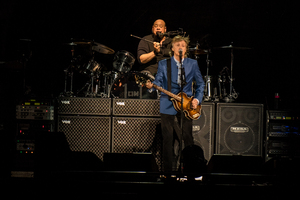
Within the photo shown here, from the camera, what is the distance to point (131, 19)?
28.5ft

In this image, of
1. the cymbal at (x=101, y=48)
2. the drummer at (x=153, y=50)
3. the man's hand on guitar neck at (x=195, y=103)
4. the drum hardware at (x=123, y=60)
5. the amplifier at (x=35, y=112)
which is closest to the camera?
the man's hand on guitar neck at (x=195, y=103)

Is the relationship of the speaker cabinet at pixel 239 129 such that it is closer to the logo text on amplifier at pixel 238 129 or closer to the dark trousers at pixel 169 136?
the logo text on amplifier at pixel 238 129

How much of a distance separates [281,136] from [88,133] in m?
3.87

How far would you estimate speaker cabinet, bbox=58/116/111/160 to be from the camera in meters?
5.73

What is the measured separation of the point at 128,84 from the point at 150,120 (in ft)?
3.42

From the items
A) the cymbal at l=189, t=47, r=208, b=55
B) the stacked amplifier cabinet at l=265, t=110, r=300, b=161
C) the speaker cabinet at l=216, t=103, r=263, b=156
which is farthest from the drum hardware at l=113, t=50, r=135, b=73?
the stacked amplifier cabinet at l=265, t=110, r=300, b=161

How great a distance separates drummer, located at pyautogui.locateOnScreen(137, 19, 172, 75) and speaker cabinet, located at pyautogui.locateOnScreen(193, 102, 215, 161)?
1526mm

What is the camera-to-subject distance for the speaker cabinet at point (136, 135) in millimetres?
5648

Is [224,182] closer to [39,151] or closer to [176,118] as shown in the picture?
[176,118]

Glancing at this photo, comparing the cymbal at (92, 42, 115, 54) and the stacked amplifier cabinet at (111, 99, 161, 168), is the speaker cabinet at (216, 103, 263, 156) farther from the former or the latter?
the cymbal at (92, 42, 115, 54)

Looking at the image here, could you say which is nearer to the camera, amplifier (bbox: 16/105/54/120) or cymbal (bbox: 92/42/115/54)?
amplifier (bbox: 16/105/54/120)

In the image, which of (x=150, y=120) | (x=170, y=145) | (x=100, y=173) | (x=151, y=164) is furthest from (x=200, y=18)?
(x=100, y=173)

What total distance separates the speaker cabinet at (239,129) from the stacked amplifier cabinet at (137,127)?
1.26 metres

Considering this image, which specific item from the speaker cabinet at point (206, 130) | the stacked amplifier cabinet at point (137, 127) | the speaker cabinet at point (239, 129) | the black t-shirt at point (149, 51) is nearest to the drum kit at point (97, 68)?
the black t-shirt at point (149, 51)
